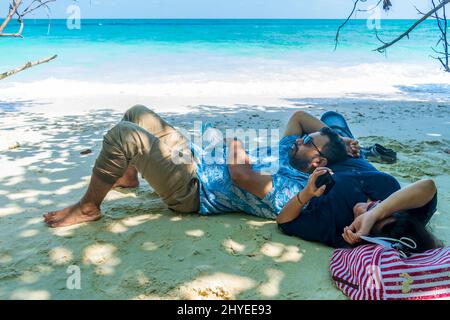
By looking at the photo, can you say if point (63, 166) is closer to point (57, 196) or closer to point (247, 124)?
point (57, 196)

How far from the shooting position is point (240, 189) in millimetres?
2787

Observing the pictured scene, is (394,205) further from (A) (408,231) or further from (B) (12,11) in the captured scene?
(B) (12,11)

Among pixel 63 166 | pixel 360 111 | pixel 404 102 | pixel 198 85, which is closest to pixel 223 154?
pixel 63 166

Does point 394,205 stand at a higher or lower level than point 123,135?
lower

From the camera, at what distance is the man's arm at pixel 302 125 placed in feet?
11.5

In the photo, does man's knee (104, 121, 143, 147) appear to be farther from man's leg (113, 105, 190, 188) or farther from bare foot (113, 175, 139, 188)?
bare foot (113, 175, 139, 188)

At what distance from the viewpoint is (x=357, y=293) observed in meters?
2.08

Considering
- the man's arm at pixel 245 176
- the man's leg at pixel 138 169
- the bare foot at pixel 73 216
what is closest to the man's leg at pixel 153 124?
the man's leg at pixel 138 169

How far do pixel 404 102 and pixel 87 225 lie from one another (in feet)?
26.1

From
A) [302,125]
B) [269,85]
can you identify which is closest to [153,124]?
[302,125]

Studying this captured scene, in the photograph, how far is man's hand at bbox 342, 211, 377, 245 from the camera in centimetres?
226

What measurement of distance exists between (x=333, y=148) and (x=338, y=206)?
0.59 meters

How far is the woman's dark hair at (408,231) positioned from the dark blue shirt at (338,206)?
34 centimetres

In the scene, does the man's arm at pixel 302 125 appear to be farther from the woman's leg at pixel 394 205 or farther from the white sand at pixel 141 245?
the woman's leg at pixel 394 205
